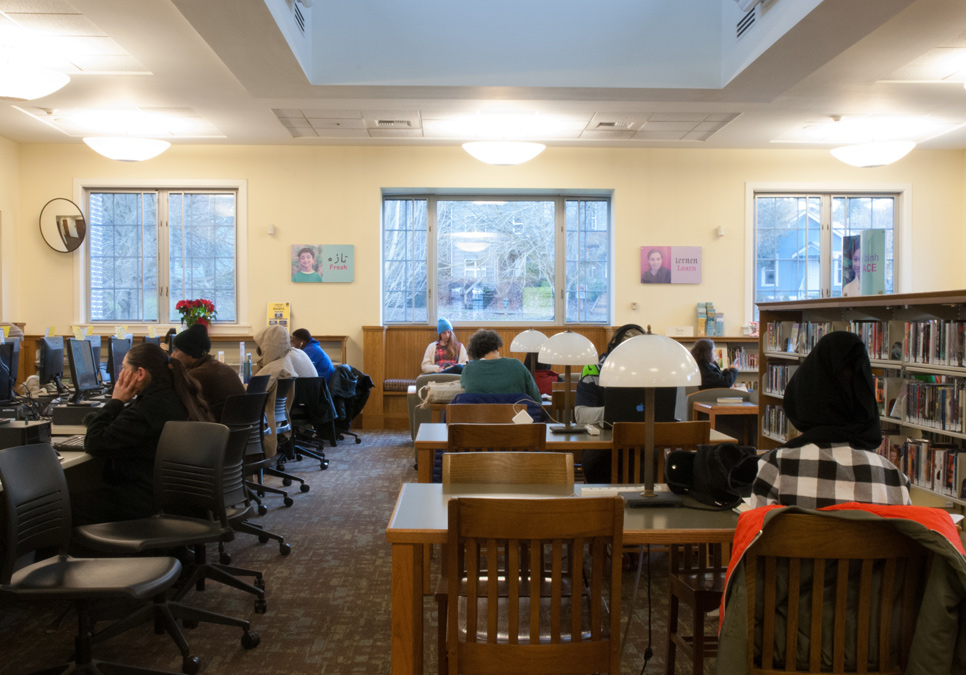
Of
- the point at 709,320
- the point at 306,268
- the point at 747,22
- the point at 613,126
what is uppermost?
the point at 747,22

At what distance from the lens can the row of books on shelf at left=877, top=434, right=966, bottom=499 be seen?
438 centimetres

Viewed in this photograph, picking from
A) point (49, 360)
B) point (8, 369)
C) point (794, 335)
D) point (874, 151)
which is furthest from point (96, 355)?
point (874, 151)

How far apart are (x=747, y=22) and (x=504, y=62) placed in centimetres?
206

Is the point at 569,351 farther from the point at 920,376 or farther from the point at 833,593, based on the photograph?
the point at 920,376

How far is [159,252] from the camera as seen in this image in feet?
31.1

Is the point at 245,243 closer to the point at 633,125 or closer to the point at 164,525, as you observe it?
the point at 633,125

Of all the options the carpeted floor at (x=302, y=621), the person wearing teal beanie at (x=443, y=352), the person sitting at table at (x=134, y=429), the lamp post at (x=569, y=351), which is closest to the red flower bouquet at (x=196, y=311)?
the person wearing teal beanie at (x=443, y=352)

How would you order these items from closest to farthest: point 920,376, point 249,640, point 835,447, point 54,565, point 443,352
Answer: point 835,447 → point 54,565 → point 249,640 → point 920,376 → point 443,352

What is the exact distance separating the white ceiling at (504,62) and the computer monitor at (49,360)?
2.42 metres

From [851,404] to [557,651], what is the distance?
113cm

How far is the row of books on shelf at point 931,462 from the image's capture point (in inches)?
173

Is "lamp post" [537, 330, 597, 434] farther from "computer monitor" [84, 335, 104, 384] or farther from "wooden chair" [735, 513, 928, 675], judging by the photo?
"computer monitor" [84, 335, 104, 384]

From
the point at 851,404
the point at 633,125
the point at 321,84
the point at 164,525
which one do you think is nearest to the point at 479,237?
the point at 633,125

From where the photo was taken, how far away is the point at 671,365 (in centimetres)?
232
